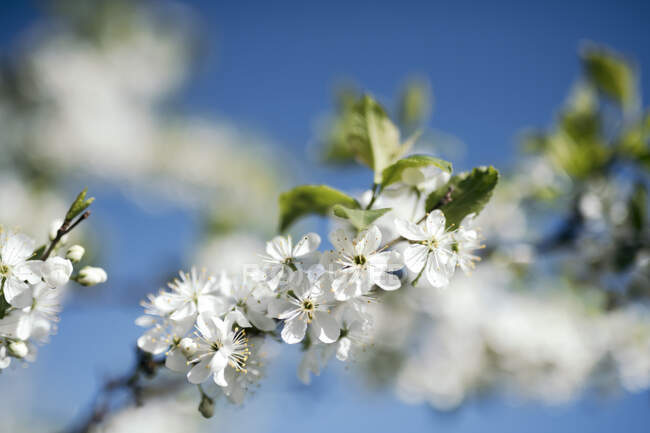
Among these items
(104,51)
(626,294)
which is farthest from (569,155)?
(104,51)

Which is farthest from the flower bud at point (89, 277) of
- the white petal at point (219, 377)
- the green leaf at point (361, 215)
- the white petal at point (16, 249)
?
the green leaf at point (361, 215)

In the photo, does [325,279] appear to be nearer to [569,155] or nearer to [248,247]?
[569,155]

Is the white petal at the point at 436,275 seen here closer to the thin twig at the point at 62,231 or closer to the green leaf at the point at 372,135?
the green leaf at the point at 372,135

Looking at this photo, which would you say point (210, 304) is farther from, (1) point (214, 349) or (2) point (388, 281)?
(2) point (388, 281)

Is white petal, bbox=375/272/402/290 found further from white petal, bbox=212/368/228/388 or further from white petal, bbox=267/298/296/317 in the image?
white petal, bbox=212/368/228/388

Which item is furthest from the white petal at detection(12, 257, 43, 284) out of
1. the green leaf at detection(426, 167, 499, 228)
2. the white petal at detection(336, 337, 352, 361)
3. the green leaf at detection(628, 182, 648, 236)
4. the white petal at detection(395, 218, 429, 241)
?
the green leaf at detection(628, 182, 648, 236)

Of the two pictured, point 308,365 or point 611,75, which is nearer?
point 308,365

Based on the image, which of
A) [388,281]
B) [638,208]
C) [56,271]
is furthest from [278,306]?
[638,208]
